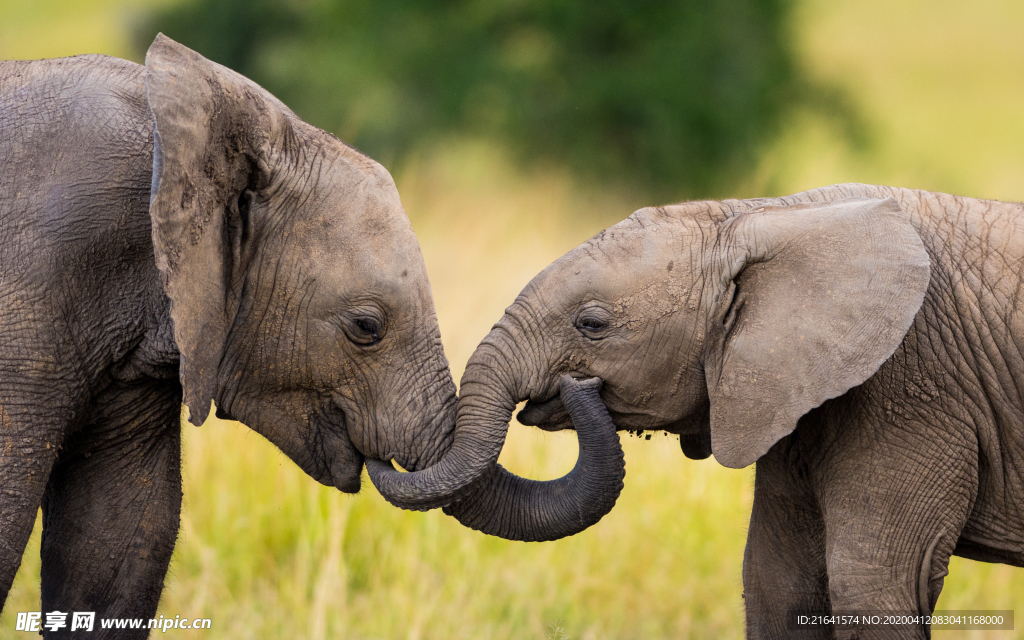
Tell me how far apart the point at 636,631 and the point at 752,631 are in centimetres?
→ 173

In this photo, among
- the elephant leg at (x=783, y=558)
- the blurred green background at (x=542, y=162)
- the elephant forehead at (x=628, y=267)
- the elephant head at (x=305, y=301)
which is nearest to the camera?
the elephant head at (x=305, y=301)

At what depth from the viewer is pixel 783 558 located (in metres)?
4.67

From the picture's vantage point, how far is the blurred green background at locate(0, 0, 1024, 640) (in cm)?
641

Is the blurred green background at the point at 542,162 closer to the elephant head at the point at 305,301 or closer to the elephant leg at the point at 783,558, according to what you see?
the elephant leg at the point at 783,558

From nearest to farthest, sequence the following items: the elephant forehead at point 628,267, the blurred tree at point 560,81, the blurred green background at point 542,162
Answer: the elephant forehead at point 628,267 < the blurred green background at point 542,162 < the blurred tree at point 560,81

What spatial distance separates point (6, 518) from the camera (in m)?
3.73

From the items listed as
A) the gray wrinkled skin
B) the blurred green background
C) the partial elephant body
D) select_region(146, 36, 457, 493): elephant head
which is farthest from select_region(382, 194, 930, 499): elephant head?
the blurred green background

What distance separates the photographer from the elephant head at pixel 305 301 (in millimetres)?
3875

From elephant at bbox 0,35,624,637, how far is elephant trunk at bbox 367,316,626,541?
1 centimetres

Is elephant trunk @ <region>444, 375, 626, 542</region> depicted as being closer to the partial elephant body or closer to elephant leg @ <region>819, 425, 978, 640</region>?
elephant leg @ <region>819, 425, 978, 640</region>

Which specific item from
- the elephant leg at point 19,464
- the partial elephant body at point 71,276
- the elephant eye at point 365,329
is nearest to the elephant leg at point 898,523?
the elephant eye at point 365,329

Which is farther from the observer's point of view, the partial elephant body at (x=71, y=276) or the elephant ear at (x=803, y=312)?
the elephant ear at (x=803, y=312)

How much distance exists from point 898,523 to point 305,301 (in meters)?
2.16

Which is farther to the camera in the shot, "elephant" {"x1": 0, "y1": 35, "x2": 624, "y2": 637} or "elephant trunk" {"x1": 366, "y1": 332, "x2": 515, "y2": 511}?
"elephant trunk" {"x1": 366, "y1": 332, "x2": 515, "y2": 511}
